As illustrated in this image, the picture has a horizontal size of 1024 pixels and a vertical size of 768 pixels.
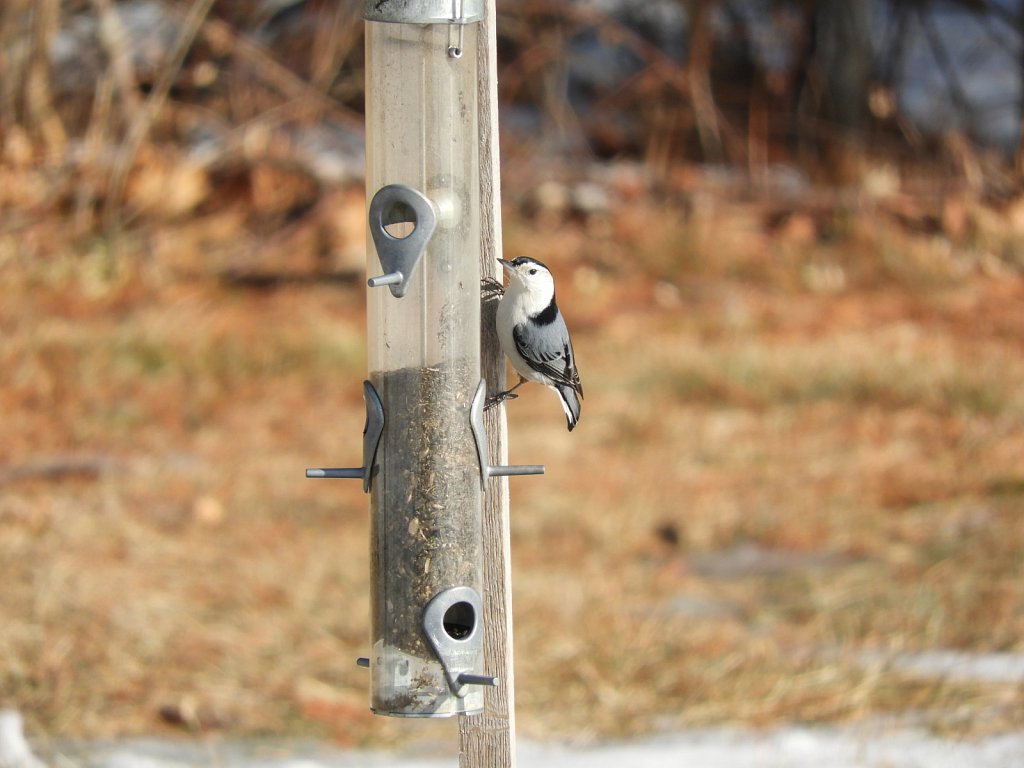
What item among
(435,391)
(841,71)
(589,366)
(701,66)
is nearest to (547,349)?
(435,391)

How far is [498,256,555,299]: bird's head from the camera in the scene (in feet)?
8.14

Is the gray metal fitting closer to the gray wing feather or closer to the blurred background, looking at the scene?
the gray wing feather

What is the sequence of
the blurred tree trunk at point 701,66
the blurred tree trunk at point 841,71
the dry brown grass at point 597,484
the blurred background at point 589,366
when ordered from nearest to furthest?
1. the dry brown grass at point 597,484
2. the blurred background at point 589,366
3. the blurred tree trunk at point 701,66
4. the blurred tree trunk at point 841,71

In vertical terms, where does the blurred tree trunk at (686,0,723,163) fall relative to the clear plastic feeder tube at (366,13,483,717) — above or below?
above

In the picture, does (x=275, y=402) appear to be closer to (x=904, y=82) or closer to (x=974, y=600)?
(x=974, y=600)

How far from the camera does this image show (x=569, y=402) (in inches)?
112

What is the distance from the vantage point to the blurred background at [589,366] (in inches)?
164

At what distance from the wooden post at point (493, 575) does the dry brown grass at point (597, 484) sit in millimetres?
1424

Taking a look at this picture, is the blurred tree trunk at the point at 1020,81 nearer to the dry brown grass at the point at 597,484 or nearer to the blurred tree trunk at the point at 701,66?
the dry brown grass at the point at 597,484

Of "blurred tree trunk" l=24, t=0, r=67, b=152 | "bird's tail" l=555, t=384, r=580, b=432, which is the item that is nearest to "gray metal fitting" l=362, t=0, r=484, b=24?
"bird's tail" l=555, t=384, r=580, b=432

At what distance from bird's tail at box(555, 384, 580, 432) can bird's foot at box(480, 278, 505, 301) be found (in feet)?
0.98

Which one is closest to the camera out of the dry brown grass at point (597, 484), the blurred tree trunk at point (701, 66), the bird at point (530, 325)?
the bird at point (530, 325)

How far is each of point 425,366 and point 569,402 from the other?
461mm

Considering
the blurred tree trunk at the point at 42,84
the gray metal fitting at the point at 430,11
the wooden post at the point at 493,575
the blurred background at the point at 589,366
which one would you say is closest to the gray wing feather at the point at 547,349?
the wooden post at the point at 493,575
